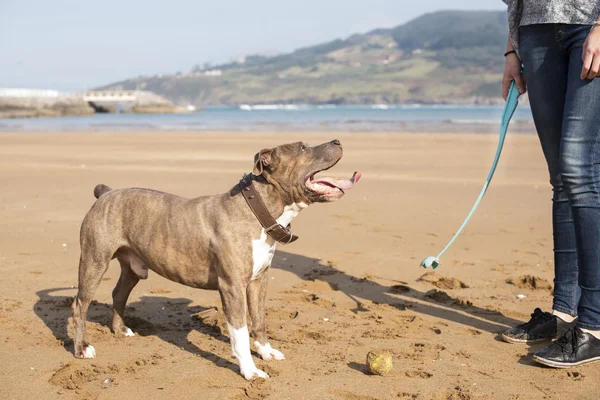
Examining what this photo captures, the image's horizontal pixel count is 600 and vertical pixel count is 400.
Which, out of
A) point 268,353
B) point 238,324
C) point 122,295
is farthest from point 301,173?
point 122,295

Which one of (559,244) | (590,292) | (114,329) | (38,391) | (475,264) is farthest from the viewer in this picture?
(475,264)

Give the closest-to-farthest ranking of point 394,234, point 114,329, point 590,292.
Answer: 1. point 590,292
2. point 114,329
3. point 394,234

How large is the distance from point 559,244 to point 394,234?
139 inches

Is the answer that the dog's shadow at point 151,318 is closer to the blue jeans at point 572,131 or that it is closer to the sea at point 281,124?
the blue jeans at point 572,131

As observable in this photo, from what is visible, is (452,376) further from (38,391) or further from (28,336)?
(28,336)

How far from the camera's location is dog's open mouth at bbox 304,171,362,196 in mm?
4109

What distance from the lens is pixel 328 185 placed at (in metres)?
4.19

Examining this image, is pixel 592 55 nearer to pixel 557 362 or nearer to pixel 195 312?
pixel 557 362

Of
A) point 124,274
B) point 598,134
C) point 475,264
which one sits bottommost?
point 475,264

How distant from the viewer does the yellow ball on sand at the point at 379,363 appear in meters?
3.95

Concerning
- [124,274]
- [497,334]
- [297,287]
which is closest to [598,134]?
[497,334]

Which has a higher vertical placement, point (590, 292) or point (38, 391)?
point (590, 292)

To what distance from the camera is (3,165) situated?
1449 cm

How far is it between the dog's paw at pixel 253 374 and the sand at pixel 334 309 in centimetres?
5
